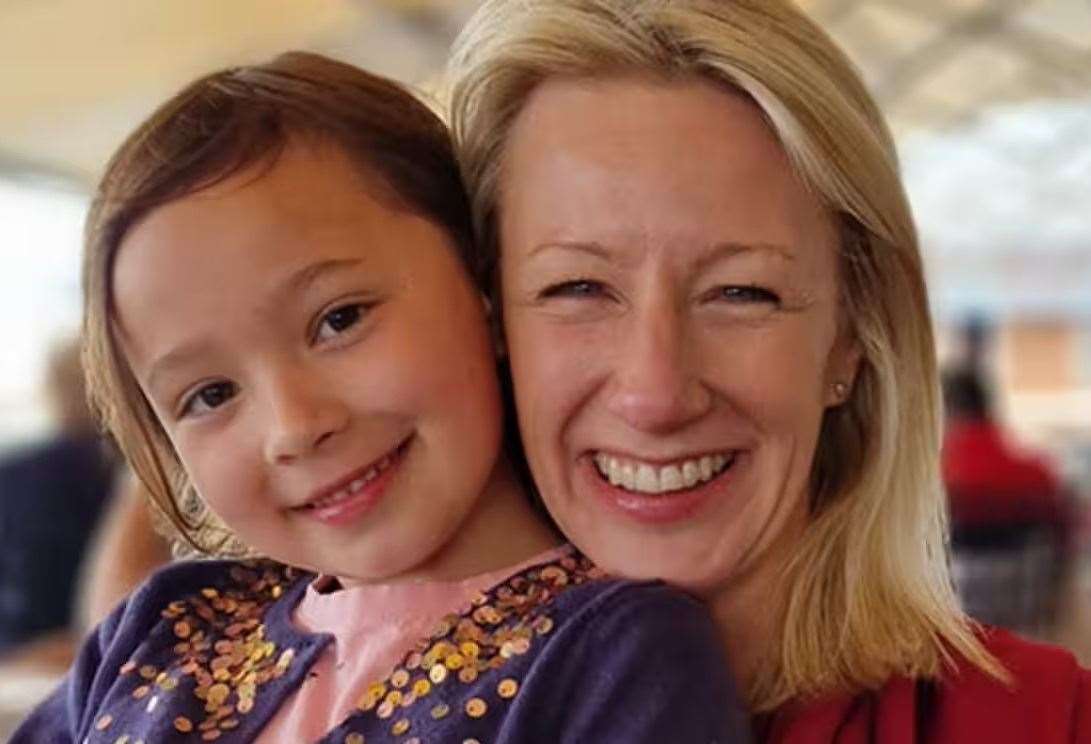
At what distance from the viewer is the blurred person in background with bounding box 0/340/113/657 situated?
306cm

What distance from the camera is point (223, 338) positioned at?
0.94m

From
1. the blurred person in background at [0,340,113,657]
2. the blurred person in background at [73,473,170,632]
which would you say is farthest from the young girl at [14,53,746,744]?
the blurred person in background at [0,340,113,657]

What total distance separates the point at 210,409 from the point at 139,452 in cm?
16

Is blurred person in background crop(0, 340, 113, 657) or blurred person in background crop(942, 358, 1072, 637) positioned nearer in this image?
blurred person in background crop(0, 340, 113, 657)

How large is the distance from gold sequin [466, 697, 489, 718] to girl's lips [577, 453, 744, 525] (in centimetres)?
17

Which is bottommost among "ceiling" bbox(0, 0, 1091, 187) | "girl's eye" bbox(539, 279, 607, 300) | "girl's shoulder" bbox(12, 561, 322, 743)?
"girl's shoulder" bbox(12, 561, 322, 743)

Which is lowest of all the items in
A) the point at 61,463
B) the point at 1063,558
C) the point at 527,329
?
the point at 1063,558

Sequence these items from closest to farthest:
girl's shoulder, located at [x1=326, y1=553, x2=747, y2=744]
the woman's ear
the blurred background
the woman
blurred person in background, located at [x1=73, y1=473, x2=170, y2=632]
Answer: girl's shoulder, located at [x1=326, y1=553, x2=747, y2=744] < the woman < the woman's ear < blurred person in background, located at [x1=73, y1=473, x2=170, y2=632] < the blurred background

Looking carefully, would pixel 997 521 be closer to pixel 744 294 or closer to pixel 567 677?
pixel 744 294

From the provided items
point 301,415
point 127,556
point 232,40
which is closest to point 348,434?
point 301,415

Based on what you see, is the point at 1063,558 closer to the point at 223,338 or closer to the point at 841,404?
the point at 841,404

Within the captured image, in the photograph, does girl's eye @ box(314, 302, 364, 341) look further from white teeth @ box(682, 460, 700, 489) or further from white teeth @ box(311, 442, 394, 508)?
white teeth @ box(682, 460, 700, 489)

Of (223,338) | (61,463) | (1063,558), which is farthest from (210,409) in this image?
(1063,558)

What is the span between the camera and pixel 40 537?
10.0ft
